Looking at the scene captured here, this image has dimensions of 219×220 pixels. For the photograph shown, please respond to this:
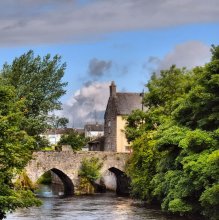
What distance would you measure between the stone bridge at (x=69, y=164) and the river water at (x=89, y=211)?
7.78 m

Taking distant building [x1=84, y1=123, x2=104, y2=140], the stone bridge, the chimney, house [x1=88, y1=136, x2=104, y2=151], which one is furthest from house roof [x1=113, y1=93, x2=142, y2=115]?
distant building [x1=84, y1=123, x2=104, y2=140]

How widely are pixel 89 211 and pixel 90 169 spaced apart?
24.4m

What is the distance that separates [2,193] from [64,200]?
39467 millimetres

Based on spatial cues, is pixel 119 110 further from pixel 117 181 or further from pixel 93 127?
pixel 93 127

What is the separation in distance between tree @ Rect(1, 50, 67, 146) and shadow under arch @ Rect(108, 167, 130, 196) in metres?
12.4

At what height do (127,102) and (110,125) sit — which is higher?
(127,102)

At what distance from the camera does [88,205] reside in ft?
207

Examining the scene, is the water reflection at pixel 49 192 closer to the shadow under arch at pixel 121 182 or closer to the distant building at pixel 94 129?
the shadow under arch at pixel 121 182

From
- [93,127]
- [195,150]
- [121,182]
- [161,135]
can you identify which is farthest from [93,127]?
[195,150]

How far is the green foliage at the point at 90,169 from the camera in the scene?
266 feet

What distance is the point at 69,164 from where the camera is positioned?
81.6 metres

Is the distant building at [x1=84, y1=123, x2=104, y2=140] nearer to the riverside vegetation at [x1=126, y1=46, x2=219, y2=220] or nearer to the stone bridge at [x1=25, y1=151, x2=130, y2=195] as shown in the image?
the stone bridge at [x1=25, y1=151, x2=130, y2=195]

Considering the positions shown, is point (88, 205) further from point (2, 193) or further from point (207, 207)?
point (2, 193)

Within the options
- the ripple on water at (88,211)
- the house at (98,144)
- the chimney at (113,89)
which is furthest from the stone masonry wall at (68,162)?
the house at (98,144)
